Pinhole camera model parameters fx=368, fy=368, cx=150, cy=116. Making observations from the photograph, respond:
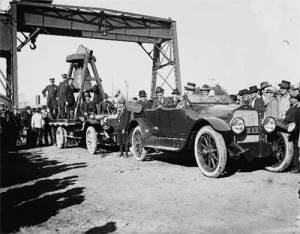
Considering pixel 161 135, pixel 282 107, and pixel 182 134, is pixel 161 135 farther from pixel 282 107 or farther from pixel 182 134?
pixel 282 107

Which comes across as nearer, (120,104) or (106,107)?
(120,104)

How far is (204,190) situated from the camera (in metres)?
5.62

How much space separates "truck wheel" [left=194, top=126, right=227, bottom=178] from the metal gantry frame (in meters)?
10.6

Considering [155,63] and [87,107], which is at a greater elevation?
[155,63]

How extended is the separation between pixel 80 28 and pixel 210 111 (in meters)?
11.2

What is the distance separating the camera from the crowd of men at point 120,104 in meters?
7.98

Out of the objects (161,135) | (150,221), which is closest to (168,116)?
(161,135)

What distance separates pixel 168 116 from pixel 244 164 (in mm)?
1919

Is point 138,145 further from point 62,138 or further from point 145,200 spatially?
point 62,138

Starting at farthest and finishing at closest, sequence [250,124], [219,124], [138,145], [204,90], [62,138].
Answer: [62,138] → [138,145] → [204,90] → [250,124] → [219,124]

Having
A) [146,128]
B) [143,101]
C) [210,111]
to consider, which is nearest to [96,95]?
[143,101]

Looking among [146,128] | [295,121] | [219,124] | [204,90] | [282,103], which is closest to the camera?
A: [295,121]

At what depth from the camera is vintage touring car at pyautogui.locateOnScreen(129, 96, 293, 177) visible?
21.4ft

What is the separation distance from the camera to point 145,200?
5.09m
